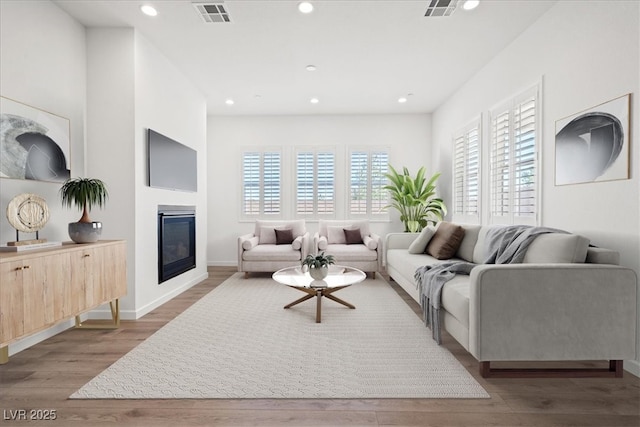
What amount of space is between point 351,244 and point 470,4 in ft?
12.4

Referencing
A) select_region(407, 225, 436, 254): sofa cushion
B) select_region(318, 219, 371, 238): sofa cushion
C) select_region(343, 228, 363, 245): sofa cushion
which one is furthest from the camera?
select_region(318, 219, 371, 238): sofa cushion

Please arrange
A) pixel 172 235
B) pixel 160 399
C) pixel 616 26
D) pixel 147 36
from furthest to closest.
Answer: pixel 172 235, pixel 147 36, pixel 616 26, pixel 160 399

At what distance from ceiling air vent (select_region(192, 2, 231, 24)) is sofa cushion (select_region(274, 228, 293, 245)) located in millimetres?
3369

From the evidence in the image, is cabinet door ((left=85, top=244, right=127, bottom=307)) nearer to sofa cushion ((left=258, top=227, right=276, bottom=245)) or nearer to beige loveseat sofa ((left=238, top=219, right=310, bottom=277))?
beige loveseat sofa ((left=238, top=219, right=310, bottom=277))

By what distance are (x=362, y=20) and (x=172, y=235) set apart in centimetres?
324

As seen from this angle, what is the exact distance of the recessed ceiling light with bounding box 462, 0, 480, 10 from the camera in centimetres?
293

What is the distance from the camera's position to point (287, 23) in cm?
332

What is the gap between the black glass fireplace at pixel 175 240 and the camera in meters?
3.98

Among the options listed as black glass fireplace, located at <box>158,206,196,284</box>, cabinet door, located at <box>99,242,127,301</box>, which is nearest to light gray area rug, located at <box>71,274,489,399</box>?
cabinet door, located at <box>99,242,127,301</box>

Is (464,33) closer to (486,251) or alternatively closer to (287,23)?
(287,23)

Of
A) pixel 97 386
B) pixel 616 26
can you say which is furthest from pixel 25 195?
pixel 616 26

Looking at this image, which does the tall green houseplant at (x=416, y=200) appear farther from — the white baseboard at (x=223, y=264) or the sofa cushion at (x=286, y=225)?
the white baseboard at (x=223, y=264)

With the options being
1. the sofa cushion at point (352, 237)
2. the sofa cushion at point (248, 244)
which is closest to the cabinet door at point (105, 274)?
the sofa cushion at point (248, 244)

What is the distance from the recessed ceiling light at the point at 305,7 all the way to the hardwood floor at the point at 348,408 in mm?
3056
